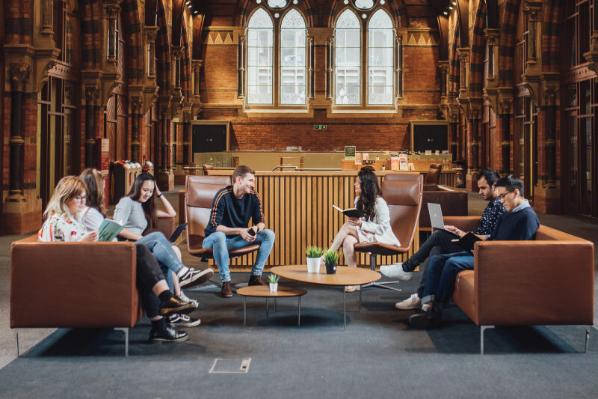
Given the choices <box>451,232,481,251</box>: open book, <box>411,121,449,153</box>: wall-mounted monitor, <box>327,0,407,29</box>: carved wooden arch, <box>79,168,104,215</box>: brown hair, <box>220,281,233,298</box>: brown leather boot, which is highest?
<box>327,0,407,29</box>: carved wooden arch

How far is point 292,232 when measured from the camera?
7992mm

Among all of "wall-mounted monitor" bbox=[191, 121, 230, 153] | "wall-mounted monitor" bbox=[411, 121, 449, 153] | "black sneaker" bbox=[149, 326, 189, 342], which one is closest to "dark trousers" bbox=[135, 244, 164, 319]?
"black sneaker" bbox=[149, 326, 189, 342]

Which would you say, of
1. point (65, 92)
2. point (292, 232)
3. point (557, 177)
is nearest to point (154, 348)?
point (292, 232)

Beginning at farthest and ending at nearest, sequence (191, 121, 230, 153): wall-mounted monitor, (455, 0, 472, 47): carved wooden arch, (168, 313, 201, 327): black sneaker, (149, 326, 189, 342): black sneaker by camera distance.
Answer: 1. (191, 121, 230, 153): wall-mounted monitor
2. (455, 0, 472, 47): carved wooden arch
3. (168, 313, 201, 327): black sneaker
4. (149, 326, 189, 342): black sneaker

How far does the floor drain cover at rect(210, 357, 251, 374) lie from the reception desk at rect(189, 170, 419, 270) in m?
3.52

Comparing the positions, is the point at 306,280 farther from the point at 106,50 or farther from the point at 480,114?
the point at 480,114

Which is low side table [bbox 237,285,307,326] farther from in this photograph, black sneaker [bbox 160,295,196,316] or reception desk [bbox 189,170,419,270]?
reception desk [bbox 189,170,419,270]

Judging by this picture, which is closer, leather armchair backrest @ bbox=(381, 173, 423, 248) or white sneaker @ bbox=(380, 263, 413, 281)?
white sneaker @ bbox=(380, 263, 413, 281)

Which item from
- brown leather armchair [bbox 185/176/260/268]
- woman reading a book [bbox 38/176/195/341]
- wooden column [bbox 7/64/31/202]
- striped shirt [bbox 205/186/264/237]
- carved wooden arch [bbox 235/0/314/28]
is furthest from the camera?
carved wooden arch [bbox 235/0/314/28]

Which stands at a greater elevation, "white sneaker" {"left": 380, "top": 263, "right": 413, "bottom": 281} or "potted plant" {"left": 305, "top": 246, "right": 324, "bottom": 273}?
"potted plant" {"left": 305, "top": 246, "right": 324, "bottom": 273}

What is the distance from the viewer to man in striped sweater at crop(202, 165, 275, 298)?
6.44 metres

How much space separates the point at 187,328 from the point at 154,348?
569mm

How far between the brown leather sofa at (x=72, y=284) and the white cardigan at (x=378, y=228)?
2.69m

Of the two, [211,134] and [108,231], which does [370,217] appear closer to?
[108,231]
